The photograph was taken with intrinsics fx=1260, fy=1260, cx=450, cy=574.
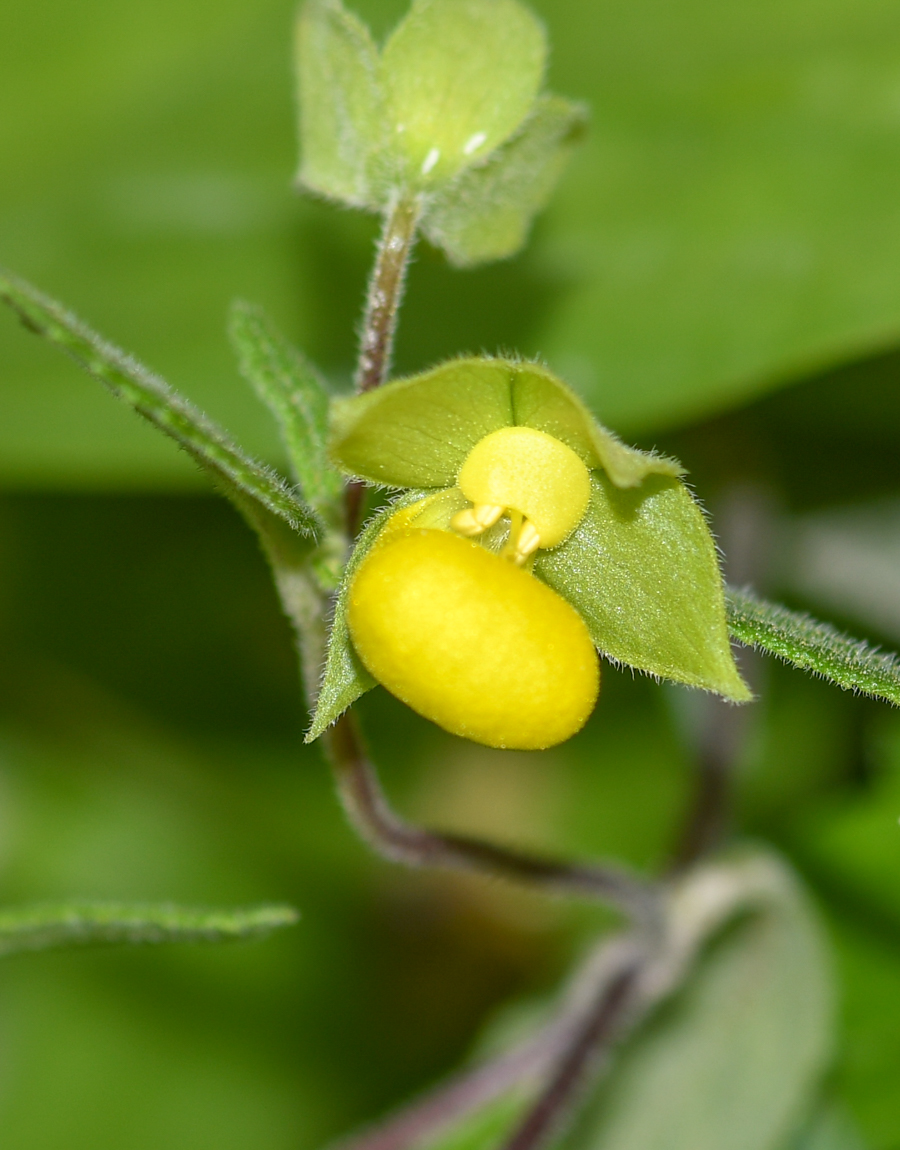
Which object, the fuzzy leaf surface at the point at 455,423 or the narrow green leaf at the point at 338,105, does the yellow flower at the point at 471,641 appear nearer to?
the fuzzy leaf surface at the point at 455,423

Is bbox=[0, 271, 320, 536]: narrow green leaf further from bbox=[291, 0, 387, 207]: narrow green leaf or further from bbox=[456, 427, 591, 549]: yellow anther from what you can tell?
bbox=[291, 0, 387, 207]: narrow green leaf

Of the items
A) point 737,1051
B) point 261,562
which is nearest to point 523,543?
point 737,1051

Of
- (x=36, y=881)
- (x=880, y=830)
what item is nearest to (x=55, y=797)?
(x=36, y=881)

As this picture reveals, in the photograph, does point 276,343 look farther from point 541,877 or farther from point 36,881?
point 36,881

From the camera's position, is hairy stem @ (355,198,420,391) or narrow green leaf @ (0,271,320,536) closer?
narrow green leaf @ (0,271,320,536)

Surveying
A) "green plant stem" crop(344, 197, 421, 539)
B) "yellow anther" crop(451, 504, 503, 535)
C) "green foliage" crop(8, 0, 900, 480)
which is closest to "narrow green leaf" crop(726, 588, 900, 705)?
"yellow anther" crop(451, 504, 503, 535)
